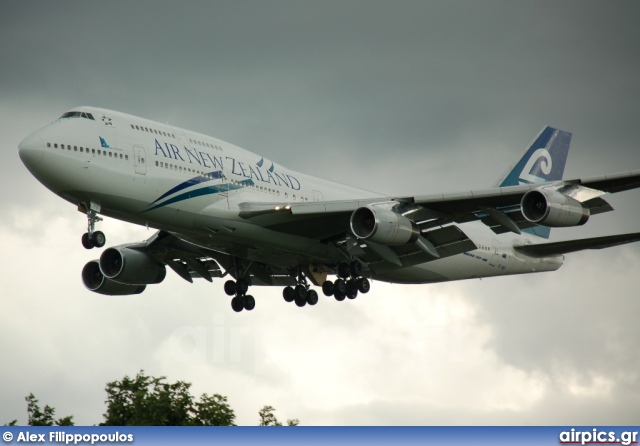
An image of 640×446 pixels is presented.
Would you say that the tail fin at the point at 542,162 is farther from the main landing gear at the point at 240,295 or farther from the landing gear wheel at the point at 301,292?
the main landing gear at the point at 240,295

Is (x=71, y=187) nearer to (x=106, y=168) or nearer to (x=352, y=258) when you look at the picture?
(x=106, y=168)

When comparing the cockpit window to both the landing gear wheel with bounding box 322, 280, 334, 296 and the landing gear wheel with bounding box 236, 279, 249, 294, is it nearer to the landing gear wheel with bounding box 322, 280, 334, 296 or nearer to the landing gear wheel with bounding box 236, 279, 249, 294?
the landing gear wheel with bounding box 236, 279, 249, 294

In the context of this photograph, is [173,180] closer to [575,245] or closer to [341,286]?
[341,286]

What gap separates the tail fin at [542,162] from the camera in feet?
182

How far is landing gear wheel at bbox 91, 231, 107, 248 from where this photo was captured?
38.6 metres

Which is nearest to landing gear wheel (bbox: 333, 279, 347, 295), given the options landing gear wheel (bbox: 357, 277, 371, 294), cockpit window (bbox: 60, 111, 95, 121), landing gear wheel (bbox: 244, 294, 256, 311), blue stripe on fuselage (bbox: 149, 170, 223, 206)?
landing gear wheel (bbox: 357, 277, 371, 294)

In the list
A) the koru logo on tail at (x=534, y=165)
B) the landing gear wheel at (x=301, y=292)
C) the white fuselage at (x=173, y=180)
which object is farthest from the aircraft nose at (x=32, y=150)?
the koru logo on tail at (x=534, y=165)

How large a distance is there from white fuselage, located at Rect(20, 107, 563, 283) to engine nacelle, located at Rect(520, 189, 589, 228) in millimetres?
9124

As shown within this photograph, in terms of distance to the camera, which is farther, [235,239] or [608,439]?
[235,239]

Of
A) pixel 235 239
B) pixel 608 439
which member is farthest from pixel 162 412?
pixel 608 439

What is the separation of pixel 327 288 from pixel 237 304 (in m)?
4.70

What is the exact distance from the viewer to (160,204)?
39.2 metres

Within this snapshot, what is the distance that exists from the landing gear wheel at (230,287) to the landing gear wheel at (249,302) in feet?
2.15

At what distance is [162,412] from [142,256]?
9.92 m
